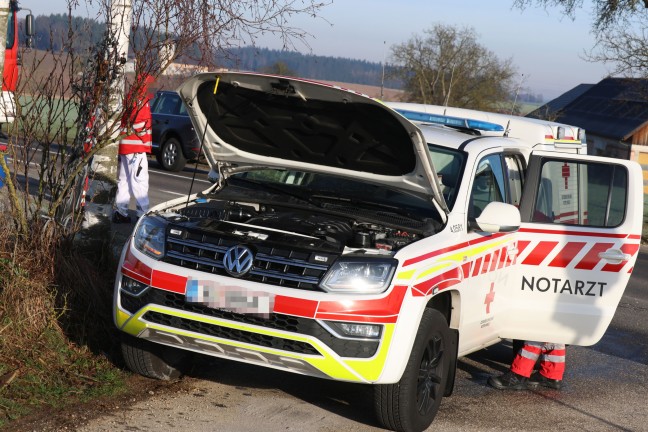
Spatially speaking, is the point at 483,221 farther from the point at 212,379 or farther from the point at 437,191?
the point at 212,379

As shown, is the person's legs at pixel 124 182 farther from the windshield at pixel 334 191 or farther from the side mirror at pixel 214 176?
the windshield at pixel 334 191

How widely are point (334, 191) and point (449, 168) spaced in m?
0.81

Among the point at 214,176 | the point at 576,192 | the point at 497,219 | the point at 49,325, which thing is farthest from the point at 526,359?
the point at 49,325

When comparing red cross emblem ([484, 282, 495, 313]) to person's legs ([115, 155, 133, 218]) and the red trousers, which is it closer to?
the red trousers

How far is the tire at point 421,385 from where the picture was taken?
551 cm

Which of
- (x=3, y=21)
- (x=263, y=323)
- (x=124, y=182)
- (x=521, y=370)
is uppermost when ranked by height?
(x=3, y=21)

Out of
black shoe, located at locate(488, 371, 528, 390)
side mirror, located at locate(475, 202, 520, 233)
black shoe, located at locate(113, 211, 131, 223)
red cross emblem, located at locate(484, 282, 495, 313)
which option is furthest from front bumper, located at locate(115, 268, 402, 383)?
black shoe, located at locate(113, 211, 131, 223)

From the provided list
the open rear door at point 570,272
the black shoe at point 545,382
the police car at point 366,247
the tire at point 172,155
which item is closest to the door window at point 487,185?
the police car at point 366,247

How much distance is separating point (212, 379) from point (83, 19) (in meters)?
2.74

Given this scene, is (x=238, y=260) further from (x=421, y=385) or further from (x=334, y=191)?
(x=334, y=191)

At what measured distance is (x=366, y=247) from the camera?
5.68 m

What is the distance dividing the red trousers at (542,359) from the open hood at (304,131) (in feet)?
4.93

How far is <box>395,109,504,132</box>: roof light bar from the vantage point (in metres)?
8.10

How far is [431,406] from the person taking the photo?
5.86 metres
